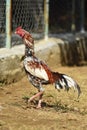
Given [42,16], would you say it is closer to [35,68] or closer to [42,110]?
[35,68]

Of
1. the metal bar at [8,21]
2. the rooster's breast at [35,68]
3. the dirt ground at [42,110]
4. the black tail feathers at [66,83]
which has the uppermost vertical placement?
the metal bar at [8,21]

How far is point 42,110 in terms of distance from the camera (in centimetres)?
714

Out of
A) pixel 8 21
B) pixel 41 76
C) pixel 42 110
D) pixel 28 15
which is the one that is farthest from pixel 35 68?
pixel 28 15

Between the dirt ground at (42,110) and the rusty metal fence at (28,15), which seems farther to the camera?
the rusty metal fence at (28,15)

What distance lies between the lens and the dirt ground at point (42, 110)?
6.27 m

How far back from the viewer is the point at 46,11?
37.6ft

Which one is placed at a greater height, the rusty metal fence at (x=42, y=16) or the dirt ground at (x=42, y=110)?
the rusty metal fence at (x=42, y=16)

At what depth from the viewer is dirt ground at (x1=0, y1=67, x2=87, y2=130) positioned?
6.27 meters

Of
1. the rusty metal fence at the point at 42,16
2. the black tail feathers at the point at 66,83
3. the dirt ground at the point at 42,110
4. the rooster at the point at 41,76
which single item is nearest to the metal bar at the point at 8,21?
the rusty metal fence at the point at 42,16

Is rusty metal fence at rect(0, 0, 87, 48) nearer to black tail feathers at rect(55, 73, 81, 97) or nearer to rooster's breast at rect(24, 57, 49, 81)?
rooster's breast at rect(24, 57, 49, 81)

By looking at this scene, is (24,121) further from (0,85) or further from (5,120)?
(0,85)

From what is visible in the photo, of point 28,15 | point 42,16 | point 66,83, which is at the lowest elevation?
point 66,83

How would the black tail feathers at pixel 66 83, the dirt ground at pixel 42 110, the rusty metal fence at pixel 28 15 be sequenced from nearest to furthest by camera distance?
the dirt ground at pixel 42 110, the black tail feathers at pixel 66 83, the rusty metal fence at pixel 28 15

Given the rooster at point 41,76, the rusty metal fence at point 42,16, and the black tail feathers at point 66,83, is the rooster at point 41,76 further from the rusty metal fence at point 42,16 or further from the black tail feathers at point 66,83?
the rusty metal fence at point 42,16
